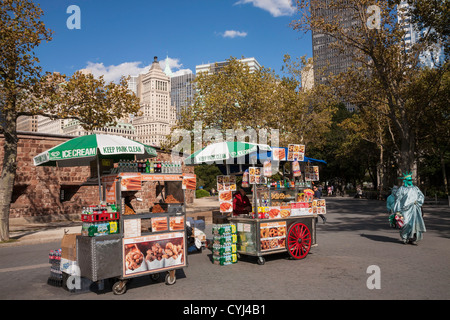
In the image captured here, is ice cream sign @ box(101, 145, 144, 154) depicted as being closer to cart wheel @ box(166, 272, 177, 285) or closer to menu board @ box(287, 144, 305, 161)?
cart wheel @ box(166, 272, 177, 285)

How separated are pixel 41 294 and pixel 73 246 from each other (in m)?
1.07

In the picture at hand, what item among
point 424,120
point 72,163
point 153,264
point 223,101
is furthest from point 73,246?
point 424,120

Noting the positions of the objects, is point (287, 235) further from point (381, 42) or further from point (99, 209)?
point (381, 42)

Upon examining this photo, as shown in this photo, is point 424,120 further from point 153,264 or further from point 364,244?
point 153,264

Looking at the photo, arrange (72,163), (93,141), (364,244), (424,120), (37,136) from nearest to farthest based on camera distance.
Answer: (93,141)
(72,163)
(364,244)
(37,136)
(424,120)

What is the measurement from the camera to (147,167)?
7.49 metres

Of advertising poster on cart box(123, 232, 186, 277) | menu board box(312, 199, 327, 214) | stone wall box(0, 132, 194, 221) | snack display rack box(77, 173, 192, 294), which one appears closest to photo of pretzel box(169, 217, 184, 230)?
snack display rack box(77, 173, 192, 294)

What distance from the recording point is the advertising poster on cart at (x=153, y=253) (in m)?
6.71

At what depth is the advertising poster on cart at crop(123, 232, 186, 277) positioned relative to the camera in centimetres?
671

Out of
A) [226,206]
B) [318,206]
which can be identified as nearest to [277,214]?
[226,206]

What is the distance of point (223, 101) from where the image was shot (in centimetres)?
2577

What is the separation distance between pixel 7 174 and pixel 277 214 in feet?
37.5

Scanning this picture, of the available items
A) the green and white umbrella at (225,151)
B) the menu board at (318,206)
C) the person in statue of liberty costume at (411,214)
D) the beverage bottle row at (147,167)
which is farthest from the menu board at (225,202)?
the person in statue of liberty costume at (411,214)

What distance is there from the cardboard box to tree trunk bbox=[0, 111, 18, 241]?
29.9ft
